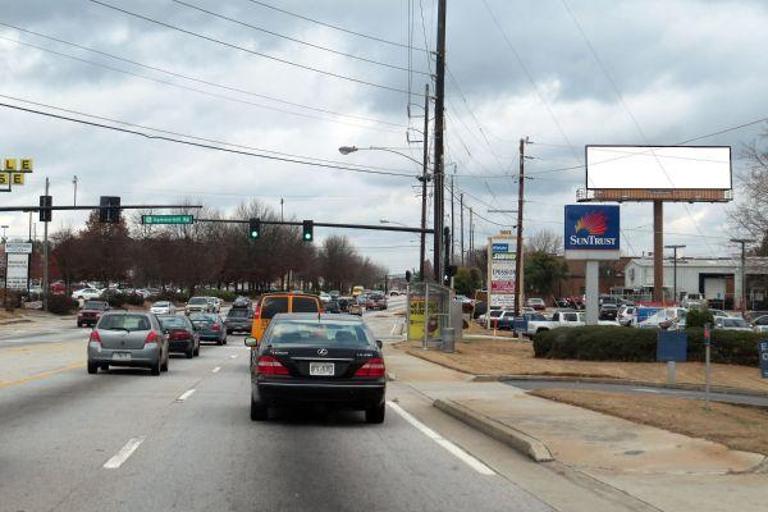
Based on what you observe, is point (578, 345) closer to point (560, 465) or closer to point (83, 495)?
point (560, 465)

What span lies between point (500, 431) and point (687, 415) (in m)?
3.58

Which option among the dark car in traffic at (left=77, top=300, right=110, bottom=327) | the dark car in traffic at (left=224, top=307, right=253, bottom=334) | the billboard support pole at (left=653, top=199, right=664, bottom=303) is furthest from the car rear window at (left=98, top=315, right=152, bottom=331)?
the billboard support pole at (left=653, top=199, right=664, bottom=303)

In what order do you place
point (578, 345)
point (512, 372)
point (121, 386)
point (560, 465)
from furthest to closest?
point (578, 345) → point (512, 372) → point (121, 386) → point (560, 465)

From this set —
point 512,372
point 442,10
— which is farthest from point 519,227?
point 512,372

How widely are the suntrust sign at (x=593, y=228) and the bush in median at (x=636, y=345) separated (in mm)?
10091

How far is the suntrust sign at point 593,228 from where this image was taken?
40.7m

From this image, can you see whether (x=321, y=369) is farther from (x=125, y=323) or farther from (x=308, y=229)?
(x=308, y=229)

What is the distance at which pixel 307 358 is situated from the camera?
492 inches

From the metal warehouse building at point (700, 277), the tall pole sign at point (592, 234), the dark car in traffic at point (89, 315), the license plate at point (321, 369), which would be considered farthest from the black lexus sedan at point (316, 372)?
the metal warehouse building at point (700, 277)

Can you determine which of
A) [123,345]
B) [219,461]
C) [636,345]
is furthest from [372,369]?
[636,345]

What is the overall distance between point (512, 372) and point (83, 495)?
18008mm

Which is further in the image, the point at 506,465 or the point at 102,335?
the point at 102,335

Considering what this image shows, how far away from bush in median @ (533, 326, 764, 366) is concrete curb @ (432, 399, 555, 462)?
51.7 ft

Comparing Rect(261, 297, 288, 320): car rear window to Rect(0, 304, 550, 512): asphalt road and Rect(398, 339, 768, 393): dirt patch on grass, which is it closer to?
Rect(398, 339, 768, 393): dirt patch on grass
